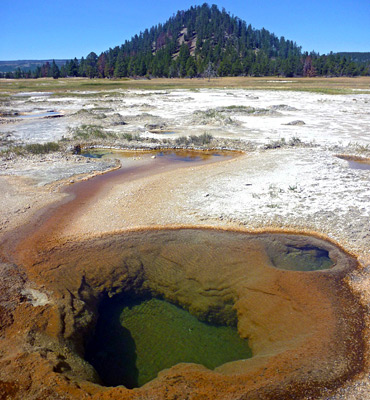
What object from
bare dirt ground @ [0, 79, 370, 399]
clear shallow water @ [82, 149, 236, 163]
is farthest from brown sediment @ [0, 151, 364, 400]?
clear shallow water @ [82, 149, 236, 163]

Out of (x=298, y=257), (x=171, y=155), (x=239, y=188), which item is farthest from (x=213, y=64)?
(x=298, y=257)

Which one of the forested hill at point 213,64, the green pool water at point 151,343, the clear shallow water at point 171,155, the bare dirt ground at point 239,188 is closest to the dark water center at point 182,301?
the green pool water at point 151,343

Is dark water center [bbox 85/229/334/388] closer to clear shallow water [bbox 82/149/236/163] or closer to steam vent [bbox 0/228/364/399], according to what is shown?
steam vent [bbox 0/228/364/399]

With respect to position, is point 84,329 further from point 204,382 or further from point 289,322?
point 289,322

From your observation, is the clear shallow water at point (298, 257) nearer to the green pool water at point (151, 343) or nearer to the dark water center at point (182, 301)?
the dark water center at point (182, 301)

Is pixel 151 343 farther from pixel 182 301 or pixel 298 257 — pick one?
pixel 298 257
